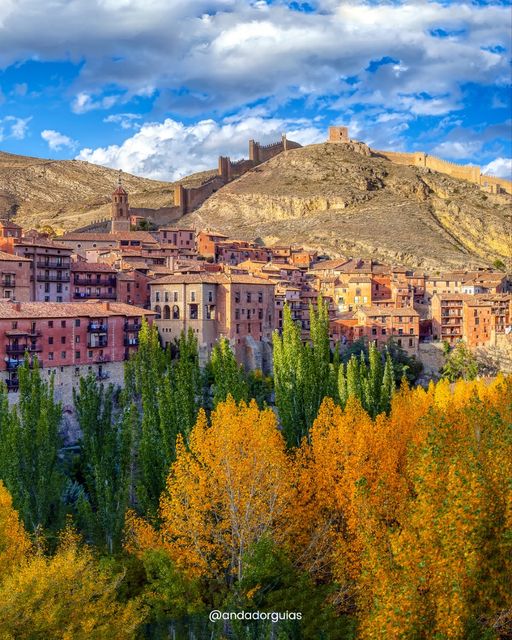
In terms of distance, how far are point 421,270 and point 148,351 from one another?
56291mm

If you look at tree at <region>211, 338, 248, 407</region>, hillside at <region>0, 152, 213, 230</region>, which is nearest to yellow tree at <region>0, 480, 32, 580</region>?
tree at <region>211, 338, 248, 407</region>

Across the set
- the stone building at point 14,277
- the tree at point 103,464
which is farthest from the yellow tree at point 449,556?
the stone building at point 14,277

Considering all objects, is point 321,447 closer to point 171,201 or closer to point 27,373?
point 27,373

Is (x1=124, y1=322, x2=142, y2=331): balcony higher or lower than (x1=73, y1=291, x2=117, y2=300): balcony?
above

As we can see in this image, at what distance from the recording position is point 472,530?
19.2 meters

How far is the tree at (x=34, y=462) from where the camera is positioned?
34.8 metres

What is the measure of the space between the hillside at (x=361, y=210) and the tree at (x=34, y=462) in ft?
228

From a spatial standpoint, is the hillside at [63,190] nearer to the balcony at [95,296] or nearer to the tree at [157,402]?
the balcony at [95,296]

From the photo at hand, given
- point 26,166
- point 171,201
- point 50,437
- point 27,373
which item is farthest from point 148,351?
point 26,166

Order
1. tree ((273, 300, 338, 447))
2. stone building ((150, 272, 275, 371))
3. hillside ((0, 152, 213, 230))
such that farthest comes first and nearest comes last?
hillside ((0, 152, 213, 230)) < stone building ((150, 272, 275, 371)) < tree ((273, 300, 338, 447))

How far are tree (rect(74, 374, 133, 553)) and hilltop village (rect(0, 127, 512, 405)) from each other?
13.4 ft

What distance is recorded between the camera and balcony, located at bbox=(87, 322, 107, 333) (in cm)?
5238

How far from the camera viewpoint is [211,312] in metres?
61.6

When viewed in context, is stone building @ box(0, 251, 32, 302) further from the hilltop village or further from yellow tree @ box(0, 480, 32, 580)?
yellow tree @ box(0, 480, 32, 580)
